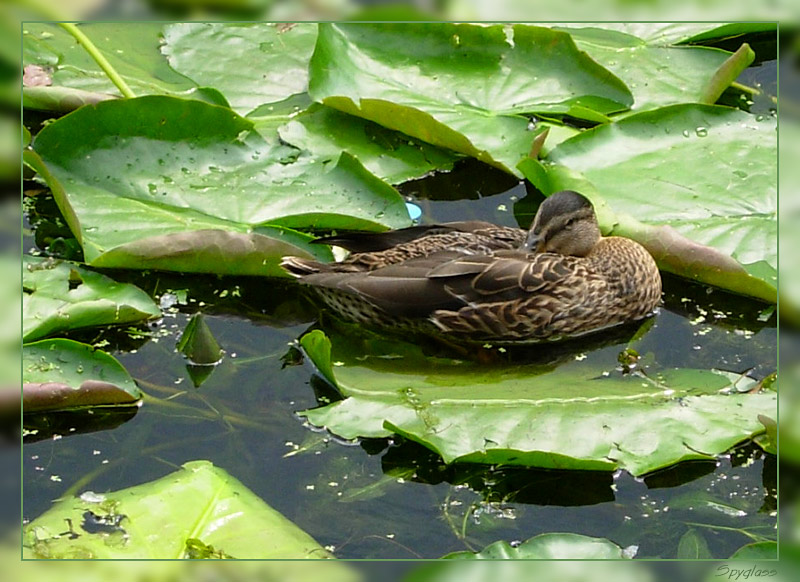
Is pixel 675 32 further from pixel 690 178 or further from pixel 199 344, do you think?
pixel 199 344

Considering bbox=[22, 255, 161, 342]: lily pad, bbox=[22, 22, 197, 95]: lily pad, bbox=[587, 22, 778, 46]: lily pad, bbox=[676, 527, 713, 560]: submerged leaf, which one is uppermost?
bbox=[587, 22, 778, 46]: lily pad

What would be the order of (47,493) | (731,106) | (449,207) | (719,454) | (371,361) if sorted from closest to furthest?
(47,493), (719,454), (371,361), (449,207), (731,106)

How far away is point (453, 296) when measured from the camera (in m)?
4.89

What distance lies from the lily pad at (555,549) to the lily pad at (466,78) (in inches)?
105

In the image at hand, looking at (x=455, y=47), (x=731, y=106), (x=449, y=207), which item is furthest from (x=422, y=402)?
(x=731, y=106)

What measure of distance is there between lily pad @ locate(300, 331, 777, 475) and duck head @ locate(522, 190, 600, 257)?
0.83 metres

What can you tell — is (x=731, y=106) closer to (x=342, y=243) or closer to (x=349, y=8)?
(x=342, y=243)

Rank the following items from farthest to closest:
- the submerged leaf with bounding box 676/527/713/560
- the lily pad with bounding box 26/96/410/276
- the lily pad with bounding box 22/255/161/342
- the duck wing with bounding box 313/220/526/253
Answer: the duck wing with bounding box 313/220/526/253 → the lily pad with bounding box 26/96/410/276 → the lily pad with bounding box 22/255/161/342 → the submerged leaf with bounding box 676/527/713/560

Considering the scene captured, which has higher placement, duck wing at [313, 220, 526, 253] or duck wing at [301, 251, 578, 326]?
duck wing at [313, 220, 526, 253]

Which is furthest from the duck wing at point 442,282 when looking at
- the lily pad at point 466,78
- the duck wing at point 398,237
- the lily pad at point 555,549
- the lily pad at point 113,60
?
the lily pad at point 113,60

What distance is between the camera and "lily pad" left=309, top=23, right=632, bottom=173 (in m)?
5.69

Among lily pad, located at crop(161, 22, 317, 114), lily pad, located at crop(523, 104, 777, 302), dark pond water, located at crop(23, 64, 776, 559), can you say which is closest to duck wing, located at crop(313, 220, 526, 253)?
lily pad, located at crop(523, 104, 777, 302)

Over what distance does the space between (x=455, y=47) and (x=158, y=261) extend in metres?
2.12

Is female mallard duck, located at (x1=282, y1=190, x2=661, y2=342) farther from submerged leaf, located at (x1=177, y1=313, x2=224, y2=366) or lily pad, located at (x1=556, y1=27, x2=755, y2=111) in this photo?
lily pad, located at (x1=556, y1=27, x2=755, y2=111)
